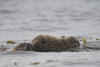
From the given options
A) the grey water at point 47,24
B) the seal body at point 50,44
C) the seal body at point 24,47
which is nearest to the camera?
the seal body at point 50,44

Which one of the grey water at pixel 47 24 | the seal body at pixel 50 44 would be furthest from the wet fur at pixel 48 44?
the grey water at pixel 47 24

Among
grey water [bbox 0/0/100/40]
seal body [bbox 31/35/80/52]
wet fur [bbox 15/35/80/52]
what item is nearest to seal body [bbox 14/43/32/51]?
wet fur [bbox 15/35/80/52]

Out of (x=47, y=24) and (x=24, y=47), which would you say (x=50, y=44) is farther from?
(x=47, y=24)

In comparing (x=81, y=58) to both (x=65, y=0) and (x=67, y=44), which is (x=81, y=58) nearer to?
(x=67, y=44)

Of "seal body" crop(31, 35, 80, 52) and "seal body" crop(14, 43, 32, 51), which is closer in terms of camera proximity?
"seal body" crop(31, 35, 80, 52)

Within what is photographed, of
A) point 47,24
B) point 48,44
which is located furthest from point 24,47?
point 47,24

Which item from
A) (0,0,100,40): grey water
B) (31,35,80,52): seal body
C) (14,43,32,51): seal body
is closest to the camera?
(31,35,80,52): seal body

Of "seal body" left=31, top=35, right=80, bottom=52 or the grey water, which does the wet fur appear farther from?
the grey water

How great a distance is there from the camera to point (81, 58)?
23.7 feet

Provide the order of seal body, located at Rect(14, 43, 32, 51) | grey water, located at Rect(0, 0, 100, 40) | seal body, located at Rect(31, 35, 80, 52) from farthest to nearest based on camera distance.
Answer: grey water, located at Rect(0, 0, 100, 40), seal body, located at Rect(14, 43, 32, 51), seal body, located at Rect(31, 35, 80, 52)

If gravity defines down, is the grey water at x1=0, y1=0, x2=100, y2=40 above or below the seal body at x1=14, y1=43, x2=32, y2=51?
above

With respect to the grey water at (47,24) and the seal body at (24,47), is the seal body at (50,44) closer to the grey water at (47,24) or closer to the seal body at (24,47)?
the seal body at (24,47)

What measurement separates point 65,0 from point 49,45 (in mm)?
57252

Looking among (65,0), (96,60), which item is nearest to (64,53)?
(96,60)
